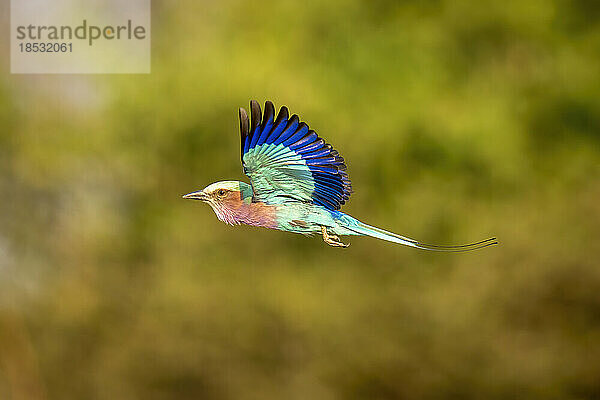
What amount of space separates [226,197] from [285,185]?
0.05 m

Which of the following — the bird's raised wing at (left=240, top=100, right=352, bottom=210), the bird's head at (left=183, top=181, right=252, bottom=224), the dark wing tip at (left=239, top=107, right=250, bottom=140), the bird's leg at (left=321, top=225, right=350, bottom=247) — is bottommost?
the bird's leg at (left=321, top=225, right=350, bottom=247)

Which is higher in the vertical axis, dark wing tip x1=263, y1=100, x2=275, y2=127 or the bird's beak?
dark wing tip x1=263, y1=100, x2=275, y2=127

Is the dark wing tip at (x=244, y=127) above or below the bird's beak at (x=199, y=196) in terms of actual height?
above

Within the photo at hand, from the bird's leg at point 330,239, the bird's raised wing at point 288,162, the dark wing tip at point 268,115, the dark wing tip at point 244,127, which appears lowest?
the bird's leg at point 330,239

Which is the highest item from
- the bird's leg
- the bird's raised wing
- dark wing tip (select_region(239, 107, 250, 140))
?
dark wing tip (select_region(239, 107, 250, 140))

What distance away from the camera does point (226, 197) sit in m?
0.60

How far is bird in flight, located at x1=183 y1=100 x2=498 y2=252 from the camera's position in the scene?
58 centimetres

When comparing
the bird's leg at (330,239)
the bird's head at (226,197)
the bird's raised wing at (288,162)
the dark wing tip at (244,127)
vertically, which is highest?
the dark wing tip at (244,127)

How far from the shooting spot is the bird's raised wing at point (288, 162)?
0.58m

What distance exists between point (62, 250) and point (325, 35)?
28.6 inches

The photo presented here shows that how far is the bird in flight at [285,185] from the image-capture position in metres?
0.58

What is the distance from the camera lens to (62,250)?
5.35ft

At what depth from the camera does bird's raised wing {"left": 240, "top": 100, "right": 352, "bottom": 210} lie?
1.90ft

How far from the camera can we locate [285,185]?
1.97 ft
